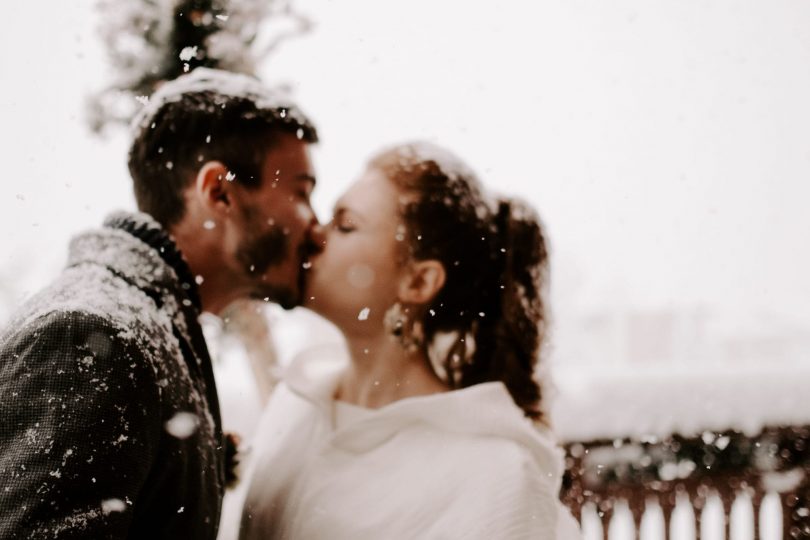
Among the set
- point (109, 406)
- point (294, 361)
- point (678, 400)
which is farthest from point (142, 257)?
point (678, 400)

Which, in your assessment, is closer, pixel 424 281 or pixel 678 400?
pixel 424 281

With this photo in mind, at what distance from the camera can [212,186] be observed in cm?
73

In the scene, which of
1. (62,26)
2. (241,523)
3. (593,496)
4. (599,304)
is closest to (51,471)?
(241,523)

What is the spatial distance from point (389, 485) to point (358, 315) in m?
0.20

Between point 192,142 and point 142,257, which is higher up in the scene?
point 192,142

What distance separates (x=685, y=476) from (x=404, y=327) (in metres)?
0.59

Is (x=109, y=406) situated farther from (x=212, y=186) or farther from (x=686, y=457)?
(x=686, y=457)

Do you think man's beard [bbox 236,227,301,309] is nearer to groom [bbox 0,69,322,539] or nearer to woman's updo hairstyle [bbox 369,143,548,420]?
groom [bbox 0,69,322,539]

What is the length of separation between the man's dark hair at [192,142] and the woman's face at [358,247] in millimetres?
116

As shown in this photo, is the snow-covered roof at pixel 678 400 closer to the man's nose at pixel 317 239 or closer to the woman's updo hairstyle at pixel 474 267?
the woman's updo hairstyle at pixel 474 267

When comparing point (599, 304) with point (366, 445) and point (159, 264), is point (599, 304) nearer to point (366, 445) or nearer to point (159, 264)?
point (366, 445)

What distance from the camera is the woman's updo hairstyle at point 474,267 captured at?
812 millimetres

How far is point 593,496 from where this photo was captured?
112 cm

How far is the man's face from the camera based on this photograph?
0.75 m
